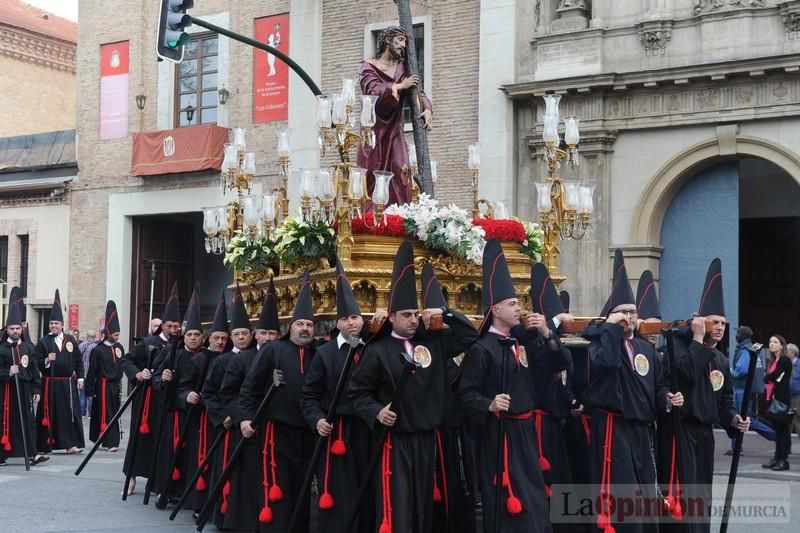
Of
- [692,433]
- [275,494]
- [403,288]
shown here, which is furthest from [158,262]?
[692,433]

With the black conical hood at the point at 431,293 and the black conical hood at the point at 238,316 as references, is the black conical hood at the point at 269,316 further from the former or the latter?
the black conical hood at the point at 431,293

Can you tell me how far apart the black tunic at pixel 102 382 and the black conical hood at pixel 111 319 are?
802mm

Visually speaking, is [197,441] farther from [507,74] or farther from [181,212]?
[181,212]

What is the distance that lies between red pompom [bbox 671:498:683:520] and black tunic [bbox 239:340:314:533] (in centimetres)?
312

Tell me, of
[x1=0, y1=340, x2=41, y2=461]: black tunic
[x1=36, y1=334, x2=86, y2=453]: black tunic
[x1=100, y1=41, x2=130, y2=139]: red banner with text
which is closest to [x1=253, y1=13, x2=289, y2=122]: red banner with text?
[x1=100, y1=41, x2=130, y2=139]: red banner with text

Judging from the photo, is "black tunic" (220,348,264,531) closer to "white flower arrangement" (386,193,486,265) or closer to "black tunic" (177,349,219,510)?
"black tunic" (177,349,219,510)

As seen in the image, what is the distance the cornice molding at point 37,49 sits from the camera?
35.5 m

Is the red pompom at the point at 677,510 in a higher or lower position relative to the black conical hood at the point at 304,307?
lower

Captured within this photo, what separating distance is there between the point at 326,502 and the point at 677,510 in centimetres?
268

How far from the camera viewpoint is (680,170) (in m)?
20.3

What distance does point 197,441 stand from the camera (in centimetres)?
1175

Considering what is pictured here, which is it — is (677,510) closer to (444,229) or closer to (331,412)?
(331,412)

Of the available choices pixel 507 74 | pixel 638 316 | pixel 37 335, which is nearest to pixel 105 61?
pixel 37 335

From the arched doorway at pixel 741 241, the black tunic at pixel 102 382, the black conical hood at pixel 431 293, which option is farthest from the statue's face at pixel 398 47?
the arched doorway at pixel 741 241
